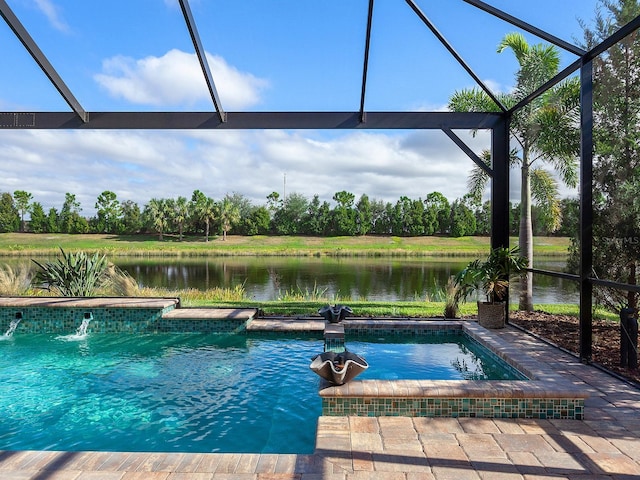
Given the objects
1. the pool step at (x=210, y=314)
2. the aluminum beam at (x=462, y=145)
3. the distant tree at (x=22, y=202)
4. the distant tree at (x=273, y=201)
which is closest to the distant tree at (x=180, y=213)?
the distant tree at (x=273, y=201)

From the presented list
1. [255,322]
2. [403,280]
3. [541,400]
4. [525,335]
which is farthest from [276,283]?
[541,400]

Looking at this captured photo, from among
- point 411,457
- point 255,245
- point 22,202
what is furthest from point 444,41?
point 22,202

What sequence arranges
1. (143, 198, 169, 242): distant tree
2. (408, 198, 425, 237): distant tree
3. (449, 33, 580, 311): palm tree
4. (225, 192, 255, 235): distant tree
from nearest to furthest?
(449, 33, 580, 311): palm tree, (408, 198, 425, 237): distant tree, (143, 198, 169, 242): distant tree, (225, 192, 255, 235): distant tree

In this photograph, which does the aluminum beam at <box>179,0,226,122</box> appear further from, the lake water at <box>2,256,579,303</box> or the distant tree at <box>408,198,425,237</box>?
the distant tree at <box>408,198,425,237</box>

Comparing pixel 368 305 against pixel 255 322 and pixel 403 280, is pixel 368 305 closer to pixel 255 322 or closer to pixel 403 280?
pixel 255 322

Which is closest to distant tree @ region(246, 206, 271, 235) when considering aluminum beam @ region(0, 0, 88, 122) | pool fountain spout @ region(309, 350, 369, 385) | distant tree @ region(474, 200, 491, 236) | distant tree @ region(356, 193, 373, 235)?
distant tree @ region(356, 193, 373, 235)

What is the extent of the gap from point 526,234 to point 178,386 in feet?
20.8

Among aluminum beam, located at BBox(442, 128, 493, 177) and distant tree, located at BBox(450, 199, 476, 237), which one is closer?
aluminum beam, located at BBox(442, 128, 493, 177)

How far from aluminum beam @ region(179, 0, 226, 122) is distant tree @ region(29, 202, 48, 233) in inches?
1521

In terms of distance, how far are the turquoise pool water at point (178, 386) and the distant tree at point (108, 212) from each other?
35.7 metres

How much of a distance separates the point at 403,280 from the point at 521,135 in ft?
30.3

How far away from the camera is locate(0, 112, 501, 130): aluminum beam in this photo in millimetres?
6398

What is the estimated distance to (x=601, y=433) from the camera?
3006mm

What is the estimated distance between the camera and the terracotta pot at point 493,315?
6348 millimetres
